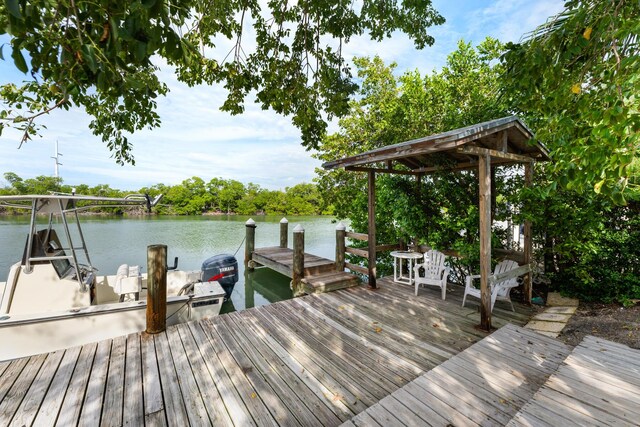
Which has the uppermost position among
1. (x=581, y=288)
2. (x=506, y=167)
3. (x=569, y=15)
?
(x=569, y=15)

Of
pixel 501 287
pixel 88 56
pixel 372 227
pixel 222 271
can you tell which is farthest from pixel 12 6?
pixel 222 271

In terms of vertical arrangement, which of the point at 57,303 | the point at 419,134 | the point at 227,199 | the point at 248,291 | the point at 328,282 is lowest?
the point at 248,291

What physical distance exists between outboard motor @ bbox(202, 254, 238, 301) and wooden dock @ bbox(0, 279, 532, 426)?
2.50m

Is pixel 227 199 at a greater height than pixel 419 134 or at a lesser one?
lesser

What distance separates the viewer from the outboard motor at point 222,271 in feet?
21.5

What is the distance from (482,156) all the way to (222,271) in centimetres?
598

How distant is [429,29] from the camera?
516 centimetres

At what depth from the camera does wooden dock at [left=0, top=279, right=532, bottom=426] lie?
2195 millimetres

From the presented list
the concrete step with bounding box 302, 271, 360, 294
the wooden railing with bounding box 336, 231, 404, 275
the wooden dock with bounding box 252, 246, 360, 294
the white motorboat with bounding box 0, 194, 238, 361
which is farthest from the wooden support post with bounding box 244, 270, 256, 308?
the wooden railing with bounding box 336, 231, 404, 275

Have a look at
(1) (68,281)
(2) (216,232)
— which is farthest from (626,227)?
(2) (216,232)

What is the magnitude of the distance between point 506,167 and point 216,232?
53.9ft

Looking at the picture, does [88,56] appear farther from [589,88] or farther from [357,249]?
[357,249]

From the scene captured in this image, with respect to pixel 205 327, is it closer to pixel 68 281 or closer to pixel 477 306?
pixel 68 281

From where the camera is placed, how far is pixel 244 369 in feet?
9.18
